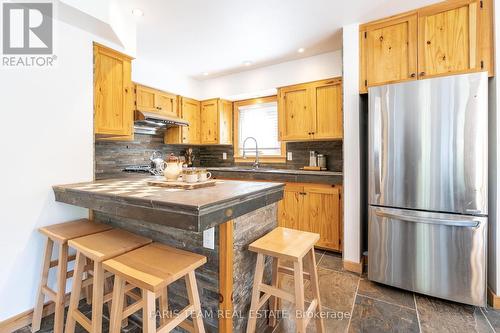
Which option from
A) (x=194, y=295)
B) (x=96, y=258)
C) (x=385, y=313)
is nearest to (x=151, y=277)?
(x=194, y=295)

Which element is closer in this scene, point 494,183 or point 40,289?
point 40,289

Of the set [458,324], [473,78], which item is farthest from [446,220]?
[473,78]

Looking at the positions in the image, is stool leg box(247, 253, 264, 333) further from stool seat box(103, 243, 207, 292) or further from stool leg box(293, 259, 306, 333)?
stool seat box(103, 243, 207, 292)

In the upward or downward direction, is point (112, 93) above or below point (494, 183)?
above

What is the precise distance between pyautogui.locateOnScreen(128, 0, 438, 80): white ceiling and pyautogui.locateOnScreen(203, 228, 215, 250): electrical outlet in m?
2.00

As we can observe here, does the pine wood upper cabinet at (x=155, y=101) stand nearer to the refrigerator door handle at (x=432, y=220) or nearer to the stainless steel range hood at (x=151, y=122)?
the stainless steel range hood at (x=151, y=122)

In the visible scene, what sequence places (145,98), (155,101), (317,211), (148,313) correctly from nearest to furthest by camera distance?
(148,313)
(317,211)
(145,98)
(155,101)

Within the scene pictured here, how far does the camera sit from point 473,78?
174cm

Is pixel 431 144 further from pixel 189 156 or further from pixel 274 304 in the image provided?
pixel 189 156

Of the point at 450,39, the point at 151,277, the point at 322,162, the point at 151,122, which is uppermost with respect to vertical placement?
the point at 450,39

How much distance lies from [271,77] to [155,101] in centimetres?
176

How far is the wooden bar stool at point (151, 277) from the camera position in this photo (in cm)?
100

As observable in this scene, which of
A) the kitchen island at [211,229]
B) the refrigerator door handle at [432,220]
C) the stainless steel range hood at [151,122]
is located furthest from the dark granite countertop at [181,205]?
the stainless steel range hood at [151,122]

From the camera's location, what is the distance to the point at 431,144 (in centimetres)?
187
